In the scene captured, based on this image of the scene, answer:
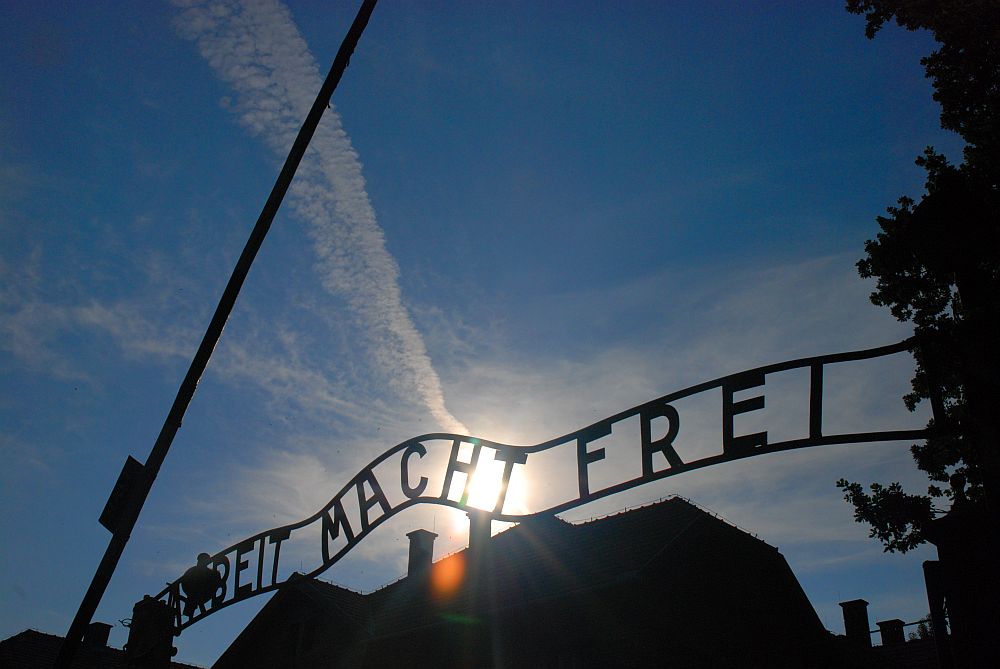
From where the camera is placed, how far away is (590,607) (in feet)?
54.7

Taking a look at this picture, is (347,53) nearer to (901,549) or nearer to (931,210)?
(931,210)

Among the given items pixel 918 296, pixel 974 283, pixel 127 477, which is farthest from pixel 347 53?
pixel 918 296

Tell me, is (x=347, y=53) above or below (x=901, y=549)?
above

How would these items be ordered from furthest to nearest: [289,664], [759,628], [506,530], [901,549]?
[289,664] < [506,530] < [759,628] < [901,549]

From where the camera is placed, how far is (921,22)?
14.1m

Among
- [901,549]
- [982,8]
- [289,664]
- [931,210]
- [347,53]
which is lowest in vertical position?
[289,664]

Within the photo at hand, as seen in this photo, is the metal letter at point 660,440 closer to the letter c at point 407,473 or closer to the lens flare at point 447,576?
the letter c at point 407,473

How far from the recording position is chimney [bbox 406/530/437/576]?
83.8 feet

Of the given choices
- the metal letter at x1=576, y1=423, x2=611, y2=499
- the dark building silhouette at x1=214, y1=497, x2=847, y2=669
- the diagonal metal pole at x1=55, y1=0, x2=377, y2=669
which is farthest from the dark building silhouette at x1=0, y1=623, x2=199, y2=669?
the metal letter at x1=576, y1=423, x2=611, y2=499

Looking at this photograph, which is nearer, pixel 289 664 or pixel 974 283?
pixel 974 283

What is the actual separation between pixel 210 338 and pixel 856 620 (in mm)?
25317

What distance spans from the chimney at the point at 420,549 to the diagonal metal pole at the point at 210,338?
18387mm

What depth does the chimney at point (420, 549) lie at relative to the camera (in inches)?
1006

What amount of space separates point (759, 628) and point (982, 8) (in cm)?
1443
